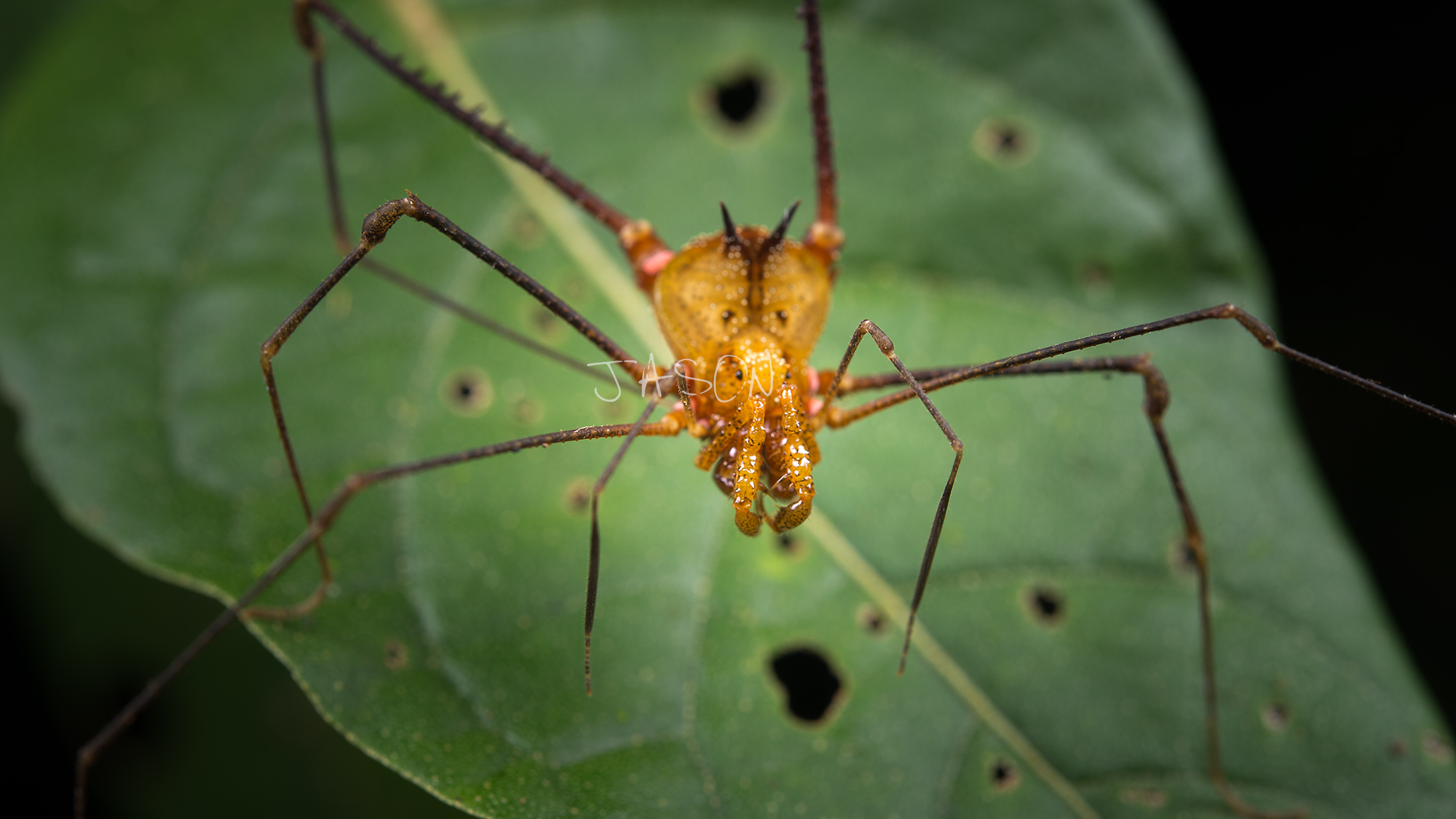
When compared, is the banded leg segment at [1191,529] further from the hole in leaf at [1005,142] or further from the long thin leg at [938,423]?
the hole in leaf at [1005,142]

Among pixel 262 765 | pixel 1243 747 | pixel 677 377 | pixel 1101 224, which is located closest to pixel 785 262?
pixel 677 377

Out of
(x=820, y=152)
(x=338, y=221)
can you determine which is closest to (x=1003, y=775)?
(x=820, y=152)

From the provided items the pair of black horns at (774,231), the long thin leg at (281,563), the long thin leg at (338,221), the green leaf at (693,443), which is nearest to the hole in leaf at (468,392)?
the green leaf at (693,443)

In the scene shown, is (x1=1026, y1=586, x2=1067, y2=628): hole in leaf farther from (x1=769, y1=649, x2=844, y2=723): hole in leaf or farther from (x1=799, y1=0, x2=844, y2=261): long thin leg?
(x1=799, y1=0, x2=844, y2=261): long thin leg

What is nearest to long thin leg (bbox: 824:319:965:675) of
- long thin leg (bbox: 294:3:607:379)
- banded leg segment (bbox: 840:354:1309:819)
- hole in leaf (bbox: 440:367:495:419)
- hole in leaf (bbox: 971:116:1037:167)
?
banded leg segment (bbox: 840:354:1309:819)

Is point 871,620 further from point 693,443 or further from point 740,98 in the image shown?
point 740,98

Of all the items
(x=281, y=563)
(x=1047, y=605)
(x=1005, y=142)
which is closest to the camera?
(x=281, y=563)

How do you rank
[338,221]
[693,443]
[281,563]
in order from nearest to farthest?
[281,563], [693,443], [338,221]
